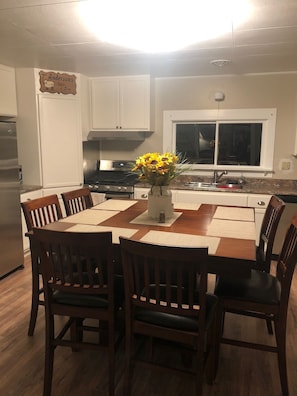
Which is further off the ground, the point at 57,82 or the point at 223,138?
the point at 57,82

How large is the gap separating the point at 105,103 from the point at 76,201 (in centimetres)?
195

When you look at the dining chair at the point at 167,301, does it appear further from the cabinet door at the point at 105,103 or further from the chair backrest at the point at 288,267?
the cabinet door at the point at 105,103

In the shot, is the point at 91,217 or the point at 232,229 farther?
the point at 91,217

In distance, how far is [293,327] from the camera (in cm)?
249

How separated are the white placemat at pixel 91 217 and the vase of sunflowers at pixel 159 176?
33 cm

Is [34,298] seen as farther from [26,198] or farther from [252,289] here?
[26,198]

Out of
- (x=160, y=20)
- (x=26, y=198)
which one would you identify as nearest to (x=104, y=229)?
(x=160, y=20)

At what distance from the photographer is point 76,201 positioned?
287 cm

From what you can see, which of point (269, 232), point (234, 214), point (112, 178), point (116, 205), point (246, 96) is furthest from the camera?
point (112, 178)

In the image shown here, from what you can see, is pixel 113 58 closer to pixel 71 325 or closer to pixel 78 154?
pixel 78 154

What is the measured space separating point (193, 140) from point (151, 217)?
2.41m

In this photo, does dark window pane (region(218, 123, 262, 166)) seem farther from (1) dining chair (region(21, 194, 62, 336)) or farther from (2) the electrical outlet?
(1) dining chair (region(21, 194, 62, 336))

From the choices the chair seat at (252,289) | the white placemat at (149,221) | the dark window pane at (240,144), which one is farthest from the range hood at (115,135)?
the chair seat at (252,289)

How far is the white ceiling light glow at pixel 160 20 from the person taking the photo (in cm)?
198
